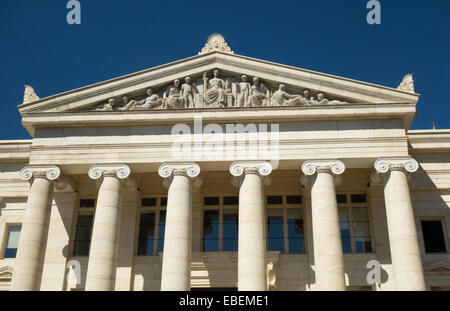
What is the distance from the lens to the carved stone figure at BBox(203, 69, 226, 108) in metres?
35.2

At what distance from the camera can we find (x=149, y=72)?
36.2 meters

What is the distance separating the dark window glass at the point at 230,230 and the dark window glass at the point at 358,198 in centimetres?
828

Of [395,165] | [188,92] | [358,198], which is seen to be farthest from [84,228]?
[395,165]

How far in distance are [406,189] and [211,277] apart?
1366 cm

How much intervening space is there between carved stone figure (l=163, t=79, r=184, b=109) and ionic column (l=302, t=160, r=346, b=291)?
895 cm

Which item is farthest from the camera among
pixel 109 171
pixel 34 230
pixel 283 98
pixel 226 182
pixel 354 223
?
pixel 226 182

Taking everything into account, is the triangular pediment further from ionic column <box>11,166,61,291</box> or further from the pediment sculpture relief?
ionic column <box>11,166,61,291</box>

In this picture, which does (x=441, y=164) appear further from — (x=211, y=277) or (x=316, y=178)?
(x=211, y=277)

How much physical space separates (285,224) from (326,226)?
6.57 m

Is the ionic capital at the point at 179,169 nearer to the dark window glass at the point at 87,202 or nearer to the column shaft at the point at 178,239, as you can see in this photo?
the column shaft at the point at 178,239

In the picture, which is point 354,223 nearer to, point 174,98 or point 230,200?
point 230,200

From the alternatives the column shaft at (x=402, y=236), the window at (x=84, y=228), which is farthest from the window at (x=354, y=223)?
the window at (x=84, y=228)

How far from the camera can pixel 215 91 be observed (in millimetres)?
35562

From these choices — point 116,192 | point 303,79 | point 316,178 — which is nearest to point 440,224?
point 316,178
